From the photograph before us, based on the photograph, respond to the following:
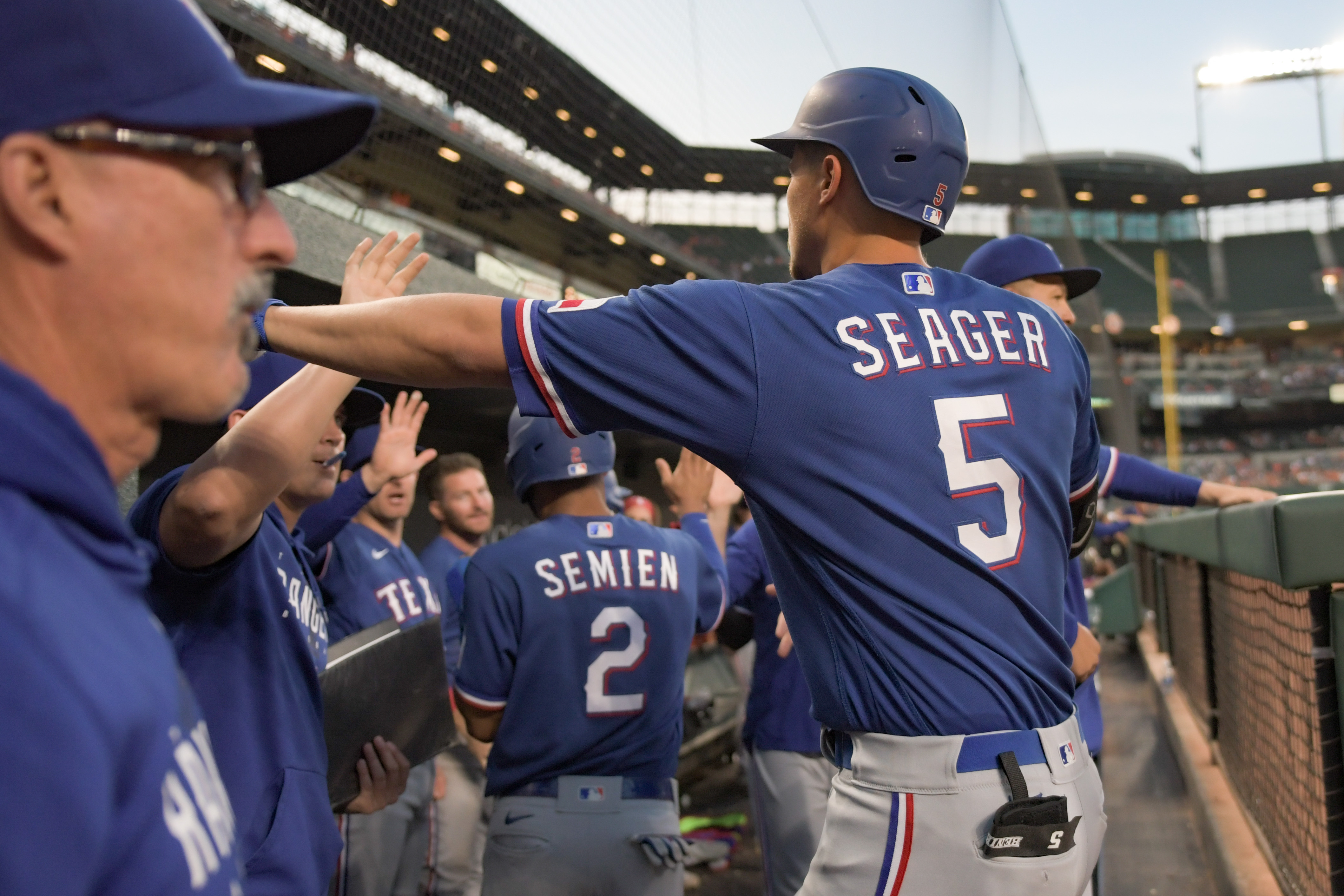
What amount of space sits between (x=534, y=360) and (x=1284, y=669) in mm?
2749

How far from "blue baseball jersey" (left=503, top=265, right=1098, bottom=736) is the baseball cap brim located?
0.49 meters

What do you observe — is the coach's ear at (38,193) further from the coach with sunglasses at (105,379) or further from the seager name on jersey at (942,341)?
the seager name on jersey at (942,341)

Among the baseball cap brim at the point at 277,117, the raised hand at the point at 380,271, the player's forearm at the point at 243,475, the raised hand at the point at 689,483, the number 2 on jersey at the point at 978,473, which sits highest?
the baseball cap brim at the point at 277,117

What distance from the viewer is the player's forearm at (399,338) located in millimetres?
1441

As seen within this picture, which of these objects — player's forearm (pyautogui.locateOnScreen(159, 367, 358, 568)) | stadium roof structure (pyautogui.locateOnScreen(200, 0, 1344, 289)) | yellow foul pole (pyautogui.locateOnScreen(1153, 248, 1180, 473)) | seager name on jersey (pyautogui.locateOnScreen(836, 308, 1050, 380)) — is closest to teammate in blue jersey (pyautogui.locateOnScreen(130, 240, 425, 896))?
player's forearm (pyautogui.locateOnScreen(159, 367, 358, 568))

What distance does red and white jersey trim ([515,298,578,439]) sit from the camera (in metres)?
1.46

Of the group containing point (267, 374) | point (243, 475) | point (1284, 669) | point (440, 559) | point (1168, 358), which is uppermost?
point (267, 374)

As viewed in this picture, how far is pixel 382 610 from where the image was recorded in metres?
3.80

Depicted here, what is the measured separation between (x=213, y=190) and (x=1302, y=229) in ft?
169

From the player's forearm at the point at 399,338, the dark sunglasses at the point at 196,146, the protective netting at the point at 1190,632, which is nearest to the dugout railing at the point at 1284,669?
the protective netting at the point at 1190,632

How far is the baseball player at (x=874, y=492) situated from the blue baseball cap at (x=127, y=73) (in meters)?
0.69

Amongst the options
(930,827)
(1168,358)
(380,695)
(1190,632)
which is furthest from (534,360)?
(1168,358)

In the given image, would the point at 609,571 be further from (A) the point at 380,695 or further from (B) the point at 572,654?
(A) the point at 380,695

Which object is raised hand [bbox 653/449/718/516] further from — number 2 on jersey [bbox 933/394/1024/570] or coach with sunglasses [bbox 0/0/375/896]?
coach with sunglasses [bbox 0/0/375/896]
